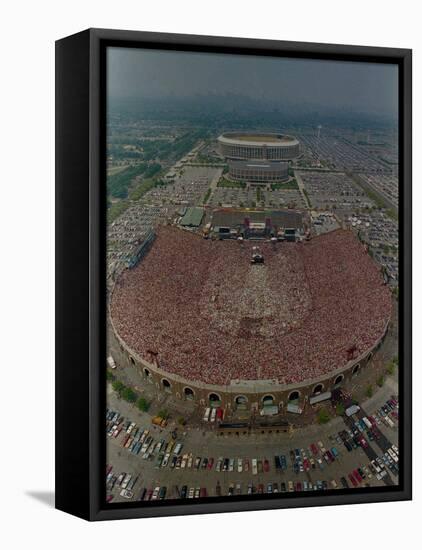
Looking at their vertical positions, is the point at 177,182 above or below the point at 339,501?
above

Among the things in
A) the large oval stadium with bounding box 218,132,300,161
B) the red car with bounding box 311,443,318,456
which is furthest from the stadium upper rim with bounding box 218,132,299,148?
the red car with bounding box 311,443,318,456

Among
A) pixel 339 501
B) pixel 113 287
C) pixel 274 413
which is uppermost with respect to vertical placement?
pixel 113 287

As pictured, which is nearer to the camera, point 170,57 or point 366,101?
point 170,57

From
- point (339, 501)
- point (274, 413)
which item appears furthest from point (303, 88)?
point (339, 501)

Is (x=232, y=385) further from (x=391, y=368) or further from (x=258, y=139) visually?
(x=258, y=139)

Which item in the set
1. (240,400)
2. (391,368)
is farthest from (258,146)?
(391,368)

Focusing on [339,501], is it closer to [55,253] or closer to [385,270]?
[385,270]

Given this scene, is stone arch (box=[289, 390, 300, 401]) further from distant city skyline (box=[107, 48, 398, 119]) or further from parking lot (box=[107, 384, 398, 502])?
distant city skyline (box=[107, 48, 398, 119])
